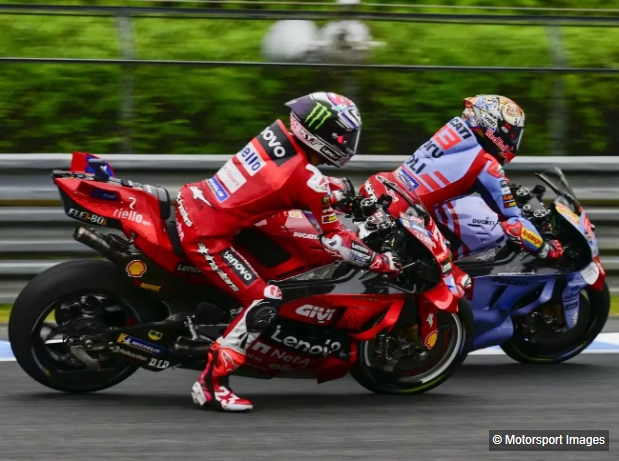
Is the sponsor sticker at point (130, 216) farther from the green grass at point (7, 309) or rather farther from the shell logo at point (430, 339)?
the green grass at point (7, 309)

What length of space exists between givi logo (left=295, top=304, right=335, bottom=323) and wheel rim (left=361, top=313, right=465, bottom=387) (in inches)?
18.2

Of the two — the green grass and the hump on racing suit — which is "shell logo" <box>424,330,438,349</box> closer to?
the hump on racing suit

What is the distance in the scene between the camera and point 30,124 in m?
8.99

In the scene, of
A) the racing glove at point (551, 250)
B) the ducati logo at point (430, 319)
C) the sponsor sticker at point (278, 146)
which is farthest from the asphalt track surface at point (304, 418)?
the sponsor sticker at point (278, 146)

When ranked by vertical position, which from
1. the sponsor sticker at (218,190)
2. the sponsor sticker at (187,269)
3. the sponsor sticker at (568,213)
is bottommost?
the sponsor sticker at (568,213)

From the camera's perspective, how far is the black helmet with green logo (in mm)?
5672

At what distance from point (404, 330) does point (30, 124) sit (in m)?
4.09

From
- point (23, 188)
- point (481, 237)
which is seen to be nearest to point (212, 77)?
point (23, 188)

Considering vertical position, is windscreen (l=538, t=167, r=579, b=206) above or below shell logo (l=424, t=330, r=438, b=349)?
above

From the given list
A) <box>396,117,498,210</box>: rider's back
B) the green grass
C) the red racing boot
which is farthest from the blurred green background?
the red racing boot

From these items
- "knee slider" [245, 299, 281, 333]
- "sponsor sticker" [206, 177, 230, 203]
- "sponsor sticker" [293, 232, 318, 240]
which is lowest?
"knee slider" [245, 299, 281, 333]

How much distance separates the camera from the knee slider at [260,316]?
18.7ft

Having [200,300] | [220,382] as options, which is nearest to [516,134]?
[200,300]

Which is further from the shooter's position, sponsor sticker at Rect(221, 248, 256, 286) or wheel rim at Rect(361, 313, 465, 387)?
wheel rim at Rect(361, 313, 465, 387)
